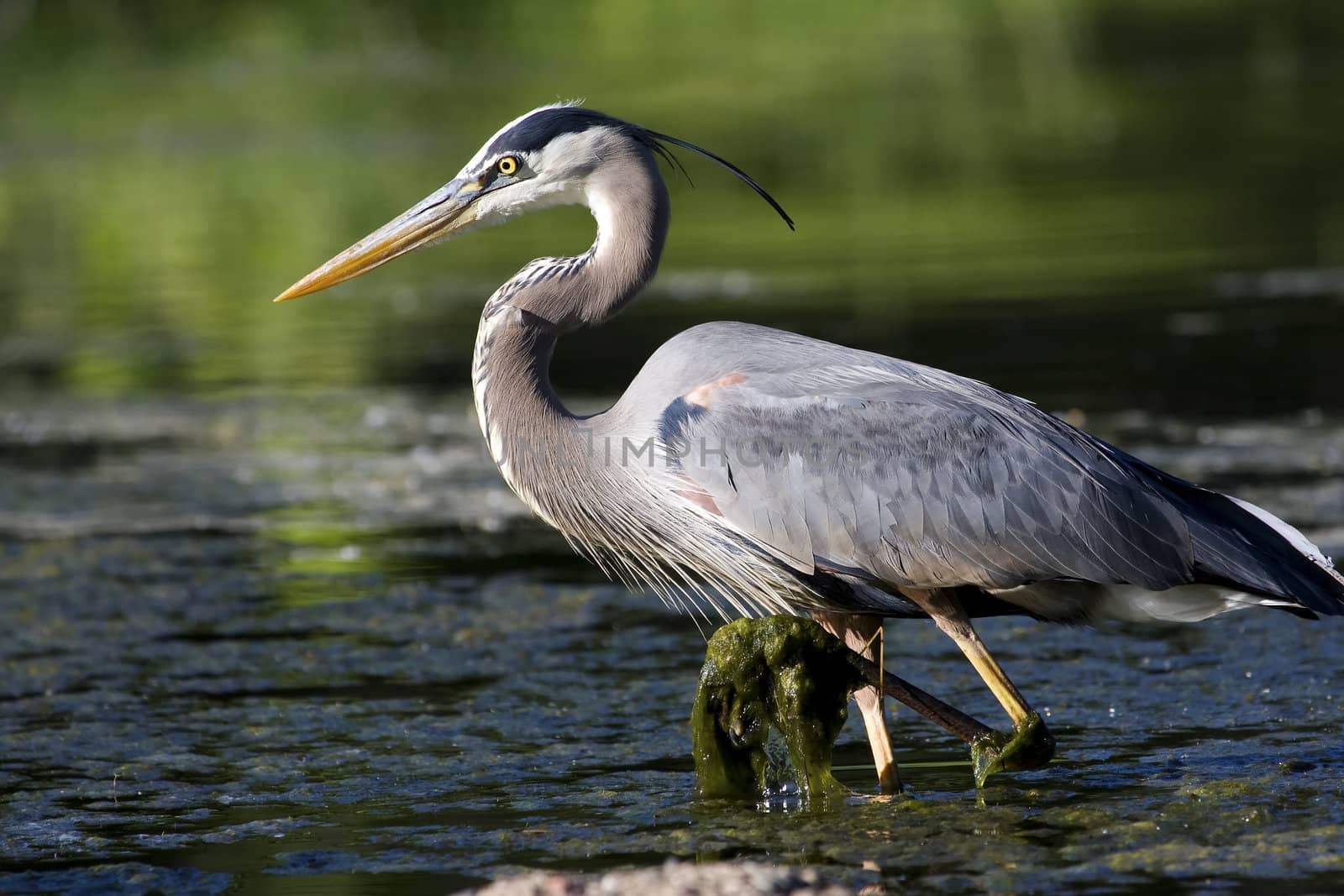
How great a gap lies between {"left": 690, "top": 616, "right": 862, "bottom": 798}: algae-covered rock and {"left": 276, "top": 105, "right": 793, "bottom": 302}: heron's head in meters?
1.33

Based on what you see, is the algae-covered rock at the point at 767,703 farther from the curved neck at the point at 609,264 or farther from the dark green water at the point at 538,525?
the curved neck at the point at 609,264

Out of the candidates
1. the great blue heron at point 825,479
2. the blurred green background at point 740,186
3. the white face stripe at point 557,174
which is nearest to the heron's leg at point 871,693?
the great blue heron at point 825,479

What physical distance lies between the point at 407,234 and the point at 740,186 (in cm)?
1793

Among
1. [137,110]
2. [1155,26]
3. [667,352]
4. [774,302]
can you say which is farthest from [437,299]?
[1155,26]

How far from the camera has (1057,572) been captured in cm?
555

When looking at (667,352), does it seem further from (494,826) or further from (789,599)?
(494,826)

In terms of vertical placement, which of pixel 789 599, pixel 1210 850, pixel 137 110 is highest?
pixel 137 110

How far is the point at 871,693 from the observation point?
5.62 metres

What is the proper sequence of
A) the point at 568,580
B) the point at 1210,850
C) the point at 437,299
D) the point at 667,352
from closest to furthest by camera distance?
the point at 1210,850
the point at 667,352
the point at 568,580
the point at 437,299

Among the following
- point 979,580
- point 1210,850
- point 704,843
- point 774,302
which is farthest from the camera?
point 774,302

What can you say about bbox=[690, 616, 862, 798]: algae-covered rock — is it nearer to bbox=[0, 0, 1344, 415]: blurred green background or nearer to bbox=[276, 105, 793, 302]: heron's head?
bbox=[276, 105, 793, 302]: heron's head

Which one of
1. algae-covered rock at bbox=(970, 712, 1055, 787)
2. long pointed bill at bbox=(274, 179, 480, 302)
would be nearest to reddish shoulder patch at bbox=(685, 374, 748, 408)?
long pointed bill at bbox=(274, 179, 480, 302)

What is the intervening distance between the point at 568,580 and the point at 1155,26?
119 ft

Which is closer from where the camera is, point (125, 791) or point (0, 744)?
point (125, 791)
